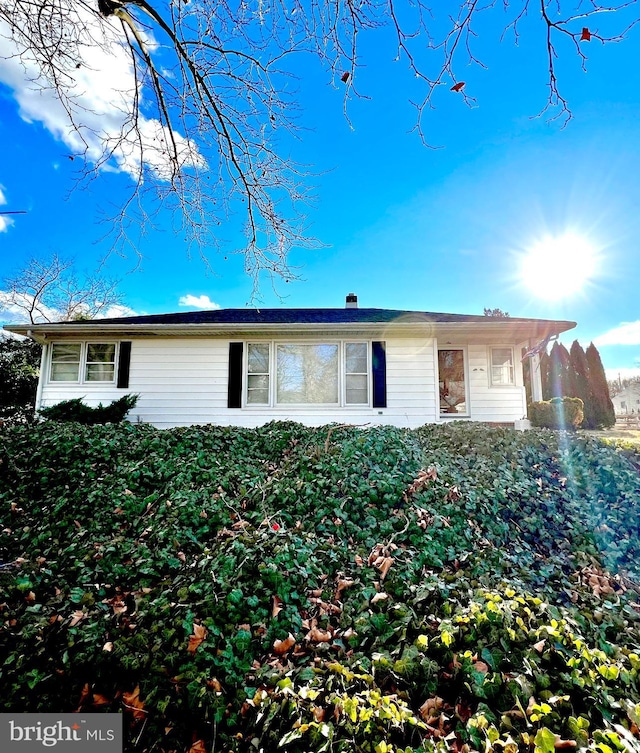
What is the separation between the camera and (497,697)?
188 centimetres

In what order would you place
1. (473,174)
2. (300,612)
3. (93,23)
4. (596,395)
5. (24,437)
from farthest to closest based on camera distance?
(596,395), (473,174), (24,437), (93,23), (300,612)

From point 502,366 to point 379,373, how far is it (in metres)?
3.18

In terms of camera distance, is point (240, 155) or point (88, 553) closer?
point (88, 553)

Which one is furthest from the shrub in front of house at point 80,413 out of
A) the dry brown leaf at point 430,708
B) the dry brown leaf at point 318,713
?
the dry brown leaf at point 430,708

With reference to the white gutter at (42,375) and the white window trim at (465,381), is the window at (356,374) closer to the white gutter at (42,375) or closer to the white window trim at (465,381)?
the white window trim at (465,381)

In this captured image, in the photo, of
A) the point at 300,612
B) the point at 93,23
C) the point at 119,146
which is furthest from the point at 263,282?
the point at 300,612

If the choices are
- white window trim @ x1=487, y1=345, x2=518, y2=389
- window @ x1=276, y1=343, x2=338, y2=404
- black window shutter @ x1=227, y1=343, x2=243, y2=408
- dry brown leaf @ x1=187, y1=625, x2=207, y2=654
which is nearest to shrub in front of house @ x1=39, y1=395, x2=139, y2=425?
black window shutter @ x1=227, y1=343, x2=243, y2=408

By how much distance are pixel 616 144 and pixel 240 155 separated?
502 centimetres

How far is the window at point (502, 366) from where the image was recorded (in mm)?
→ 9703

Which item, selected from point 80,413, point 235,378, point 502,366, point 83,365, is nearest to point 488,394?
point 502,366

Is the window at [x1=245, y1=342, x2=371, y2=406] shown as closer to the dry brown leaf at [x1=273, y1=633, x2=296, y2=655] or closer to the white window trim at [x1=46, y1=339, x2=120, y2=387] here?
the white window trim at [x1=46, y1=339, x2=120, y2=387]

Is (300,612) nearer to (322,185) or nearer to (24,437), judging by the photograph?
(322,185)

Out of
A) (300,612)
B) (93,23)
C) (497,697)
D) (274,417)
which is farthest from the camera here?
(274,417)

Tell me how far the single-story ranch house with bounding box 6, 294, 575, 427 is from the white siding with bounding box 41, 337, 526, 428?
25 mm
